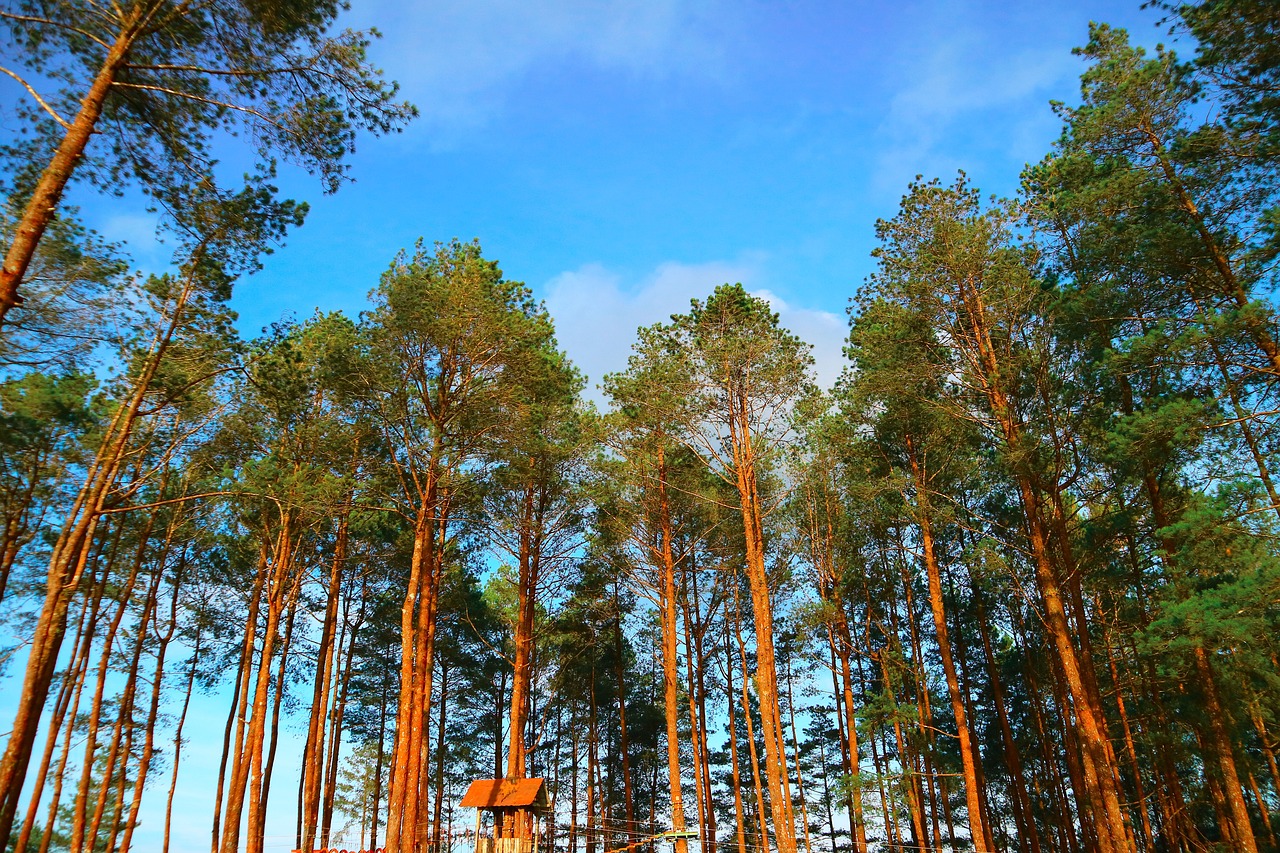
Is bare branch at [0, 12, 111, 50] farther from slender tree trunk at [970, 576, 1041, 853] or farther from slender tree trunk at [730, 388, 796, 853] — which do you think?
slender tree trunk at [970, 576, 1041, 853]

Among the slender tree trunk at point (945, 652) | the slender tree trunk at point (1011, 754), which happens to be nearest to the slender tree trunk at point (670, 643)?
the slender tree trunk at point (945, 652)

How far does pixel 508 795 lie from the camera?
1373 centimetres

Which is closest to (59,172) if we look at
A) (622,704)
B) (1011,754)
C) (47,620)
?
(47,620)

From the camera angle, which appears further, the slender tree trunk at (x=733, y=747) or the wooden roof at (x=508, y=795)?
the slender tree trunk at (x=733, y=747)

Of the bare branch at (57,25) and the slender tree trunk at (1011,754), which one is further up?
the bare branch at (57,25)

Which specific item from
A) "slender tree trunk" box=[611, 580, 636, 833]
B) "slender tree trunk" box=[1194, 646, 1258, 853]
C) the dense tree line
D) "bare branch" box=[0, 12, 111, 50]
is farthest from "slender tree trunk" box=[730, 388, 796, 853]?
"bare branch" box=[0, 12, 111, 50]

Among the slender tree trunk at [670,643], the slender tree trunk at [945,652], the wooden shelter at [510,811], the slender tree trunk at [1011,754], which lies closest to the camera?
the slender tree trunk at [945,652]

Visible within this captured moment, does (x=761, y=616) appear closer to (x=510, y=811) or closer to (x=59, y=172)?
(x=510, y=811)

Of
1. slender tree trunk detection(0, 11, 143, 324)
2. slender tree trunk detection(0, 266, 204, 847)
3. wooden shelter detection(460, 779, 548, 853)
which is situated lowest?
wooden shelter detection(460, 779, 548, 853)

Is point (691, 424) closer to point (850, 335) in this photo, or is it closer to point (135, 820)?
point (850, 335)

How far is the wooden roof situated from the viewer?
44.4ft

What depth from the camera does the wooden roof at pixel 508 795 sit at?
13.5 m

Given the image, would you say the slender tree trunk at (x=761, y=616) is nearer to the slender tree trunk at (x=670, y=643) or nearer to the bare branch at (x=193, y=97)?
the slender tree trunk at (x=670, y=643)

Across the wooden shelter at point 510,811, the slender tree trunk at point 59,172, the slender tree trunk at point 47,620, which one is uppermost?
the slender tree trunk at point 59,172
